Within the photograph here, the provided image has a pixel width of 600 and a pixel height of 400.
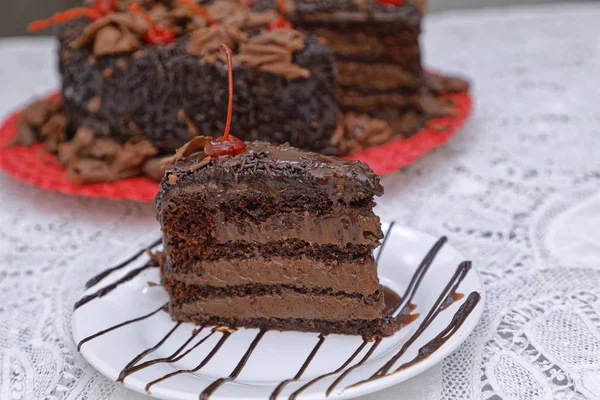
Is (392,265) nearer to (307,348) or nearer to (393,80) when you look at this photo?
(307,348)

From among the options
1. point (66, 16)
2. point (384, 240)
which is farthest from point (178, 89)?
point (384, 240)

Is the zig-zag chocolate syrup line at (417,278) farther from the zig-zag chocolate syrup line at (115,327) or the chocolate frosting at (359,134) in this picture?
the chocolate frosting at (359,134)

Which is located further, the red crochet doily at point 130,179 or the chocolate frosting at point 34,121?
the chocolate frosting at point 34,121

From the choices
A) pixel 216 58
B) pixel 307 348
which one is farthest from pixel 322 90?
pixel 307 348

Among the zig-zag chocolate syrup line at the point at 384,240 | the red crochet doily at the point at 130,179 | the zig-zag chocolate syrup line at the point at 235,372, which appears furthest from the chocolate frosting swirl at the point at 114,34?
the zig-zag chocolate syrup line at the point at 235,372

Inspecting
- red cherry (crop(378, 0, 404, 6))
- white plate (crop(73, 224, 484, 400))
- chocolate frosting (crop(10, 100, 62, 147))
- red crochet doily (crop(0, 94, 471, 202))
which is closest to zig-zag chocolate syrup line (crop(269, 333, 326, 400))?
white plate (crop(73, 224, 484, 400))

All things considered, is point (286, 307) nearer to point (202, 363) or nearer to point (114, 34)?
point (202, 363)
